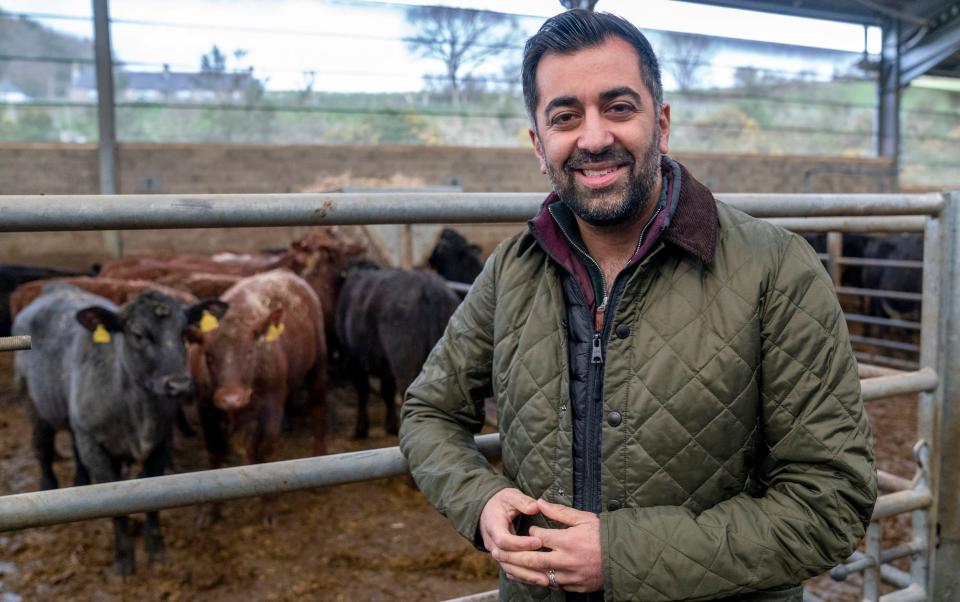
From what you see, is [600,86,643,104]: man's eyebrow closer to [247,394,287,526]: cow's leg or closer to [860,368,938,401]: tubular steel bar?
[860,368,938,401]: tubular steel bar

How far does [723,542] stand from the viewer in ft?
3.77

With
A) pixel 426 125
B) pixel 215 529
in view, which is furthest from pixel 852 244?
pixel 215 529

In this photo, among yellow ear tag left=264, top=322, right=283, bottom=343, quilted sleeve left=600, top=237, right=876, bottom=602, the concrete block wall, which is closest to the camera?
quilted sleeve left=600, top=237, right=876, bottom=602

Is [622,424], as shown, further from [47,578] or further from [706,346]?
[47,578]

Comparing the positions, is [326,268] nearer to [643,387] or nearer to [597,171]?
[597,171]

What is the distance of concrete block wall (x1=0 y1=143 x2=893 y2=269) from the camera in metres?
11.7

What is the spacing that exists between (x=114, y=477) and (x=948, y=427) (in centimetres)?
358

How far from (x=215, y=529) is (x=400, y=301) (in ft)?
6.49

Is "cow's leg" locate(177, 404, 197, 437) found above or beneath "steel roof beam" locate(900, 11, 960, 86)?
beneath

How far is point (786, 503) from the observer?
3.84 ft

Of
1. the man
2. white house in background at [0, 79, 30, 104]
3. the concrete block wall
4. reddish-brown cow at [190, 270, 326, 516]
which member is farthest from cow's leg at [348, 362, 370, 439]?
white house in background at [0, 79, 30, 104]

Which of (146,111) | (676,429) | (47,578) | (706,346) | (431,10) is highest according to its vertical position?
(431,10)

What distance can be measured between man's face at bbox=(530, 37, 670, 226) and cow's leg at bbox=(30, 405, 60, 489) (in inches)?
166

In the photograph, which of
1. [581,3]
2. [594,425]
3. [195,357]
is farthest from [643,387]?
[581,3]
